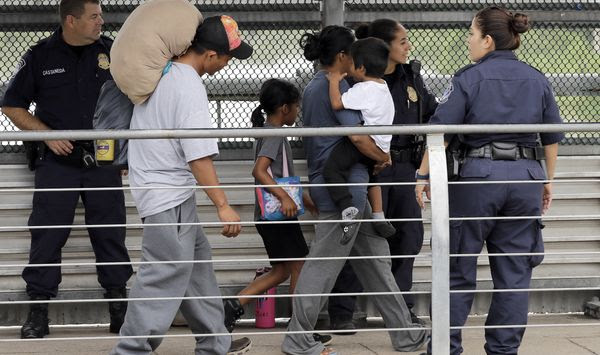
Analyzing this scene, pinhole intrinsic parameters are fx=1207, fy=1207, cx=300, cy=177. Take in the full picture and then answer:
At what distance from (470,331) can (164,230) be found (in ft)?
8.44

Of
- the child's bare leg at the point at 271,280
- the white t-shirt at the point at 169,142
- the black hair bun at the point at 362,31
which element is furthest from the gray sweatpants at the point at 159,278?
the black hair bun at the point at 362,31

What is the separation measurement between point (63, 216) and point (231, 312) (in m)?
1.14

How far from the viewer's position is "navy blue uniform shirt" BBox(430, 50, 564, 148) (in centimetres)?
582

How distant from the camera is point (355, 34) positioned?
736 cm

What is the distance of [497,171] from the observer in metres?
5.80

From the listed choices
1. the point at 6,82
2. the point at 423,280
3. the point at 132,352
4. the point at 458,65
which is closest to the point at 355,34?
the point at 458,65

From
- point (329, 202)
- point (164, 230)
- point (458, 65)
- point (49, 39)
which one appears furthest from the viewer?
point (458, 65)

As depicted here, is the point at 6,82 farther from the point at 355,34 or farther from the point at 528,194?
the point at 528,194

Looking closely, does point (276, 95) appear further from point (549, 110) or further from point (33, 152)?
point (549, 110)

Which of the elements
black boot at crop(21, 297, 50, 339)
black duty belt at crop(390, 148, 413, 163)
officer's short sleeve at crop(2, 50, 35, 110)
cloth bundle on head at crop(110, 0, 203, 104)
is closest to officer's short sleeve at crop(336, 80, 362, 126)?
black duty belt at crop(390, 148, 413, 163)

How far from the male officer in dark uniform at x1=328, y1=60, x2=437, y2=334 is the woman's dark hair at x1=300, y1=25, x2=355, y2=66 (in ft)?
1.75

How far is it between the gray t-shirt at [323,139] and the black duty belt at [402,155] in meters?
0.46

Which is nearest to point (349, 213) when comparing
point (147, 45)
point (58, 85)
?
point (147, 45)

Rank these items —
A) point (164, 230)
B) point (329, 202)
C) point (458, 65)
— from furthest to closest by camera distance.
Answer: point (458, 65), point (329, 202), point (164, 230)
